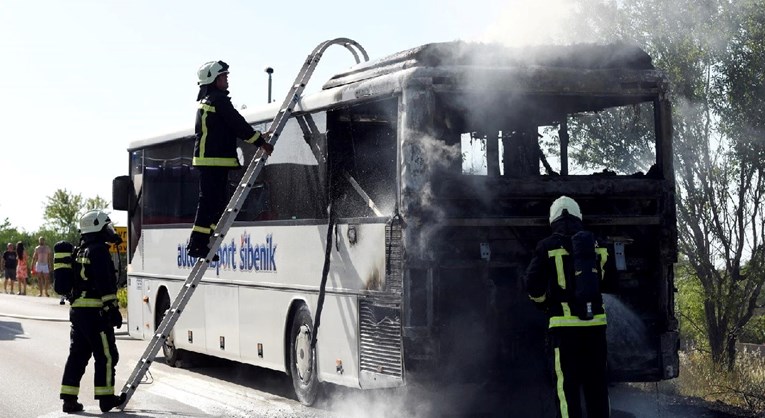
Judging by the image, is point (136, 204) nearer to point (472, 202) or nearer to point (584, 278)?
point (472, 202)

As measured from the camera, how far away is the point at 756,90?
1503cm

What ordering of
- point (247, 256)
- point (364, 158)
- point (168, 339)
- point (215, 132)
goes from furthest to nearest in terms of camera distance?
1. point (168, 339)
2. point (247, 256)
3. point (215, 132)
4. point (364, 158)

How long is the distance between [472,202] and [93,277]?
4.15 m

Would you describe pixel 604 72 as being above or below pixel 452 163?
above

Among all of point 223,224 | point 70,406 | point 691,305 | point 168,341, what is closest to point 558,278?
point 223,224

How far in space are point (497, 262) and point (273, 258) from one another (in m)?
3.44

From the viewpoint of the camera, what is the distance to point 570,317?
9.38 meters

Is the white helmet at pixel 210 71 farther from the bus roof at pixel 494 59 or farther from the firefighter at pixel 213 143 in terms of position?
the bus roof at pixel 494 59

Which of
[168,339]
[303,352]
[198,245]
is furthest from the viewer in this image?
Result: [168,339]

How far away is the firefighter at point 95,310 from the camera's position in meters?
12.6

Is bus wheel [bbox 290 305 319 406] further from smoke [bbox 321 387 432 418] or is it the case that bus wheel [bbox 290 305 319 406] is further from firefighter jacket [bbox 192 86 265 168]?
firefighter jacket [bbox 192 86 265 168]

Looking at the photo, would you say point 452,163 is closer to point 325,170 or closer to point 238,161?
point 325,170

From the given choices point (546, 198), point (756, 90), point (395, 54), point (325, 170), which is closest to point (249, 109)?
point (325, 170)

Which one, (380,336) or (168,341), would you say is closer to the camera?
(380,336)
